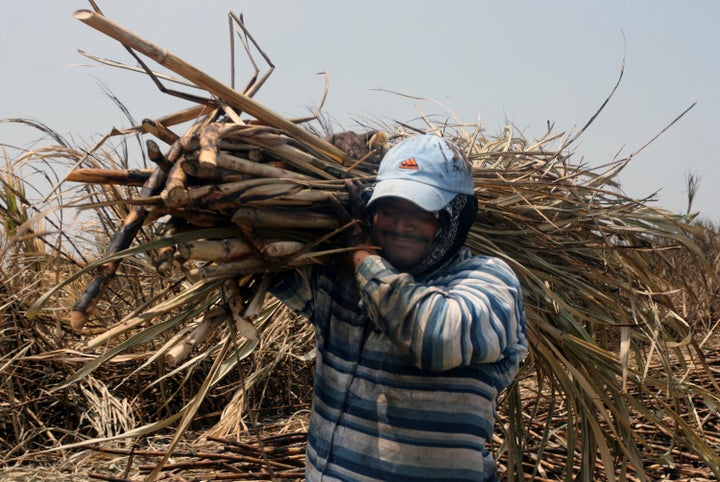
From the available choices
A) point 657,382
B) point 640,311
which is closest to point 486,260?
point 640,311

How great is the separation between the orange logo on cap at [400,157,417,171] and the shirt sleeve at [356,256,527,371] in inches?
9.2

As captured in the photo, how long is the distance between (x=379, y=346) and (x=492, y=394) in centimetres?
29

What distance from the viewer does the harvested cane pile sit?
5.83 feet

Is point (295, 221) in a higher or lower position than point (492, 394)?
higher

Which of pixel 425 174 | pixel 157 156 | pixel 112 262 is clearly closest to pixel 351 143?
pixel 425 174

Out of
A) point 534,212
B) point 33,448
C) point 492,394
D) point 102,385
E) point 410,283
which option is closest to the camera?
point 410,283

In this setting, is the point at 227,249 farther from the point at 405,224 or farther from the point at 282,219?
the point at 405,224

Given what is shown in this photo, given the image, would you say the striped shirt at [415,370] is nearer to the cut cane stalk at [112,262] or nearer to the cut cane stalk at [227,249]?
the cut cane stalk at [227,249]

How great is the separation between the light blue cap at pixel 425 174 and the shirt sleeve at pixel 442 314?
0.17 m

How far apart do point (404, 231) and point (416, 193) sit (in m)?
0.11

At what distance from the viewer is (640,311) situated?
8.87 feet

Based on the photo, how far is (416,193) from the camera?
1.83m

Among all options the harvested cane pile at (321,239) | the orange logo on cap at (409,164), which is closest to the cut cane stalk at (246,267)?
the harvested cane pile at (321,239)

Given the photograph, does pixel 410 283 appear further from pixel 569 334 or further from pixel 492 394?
pixel 569 334
